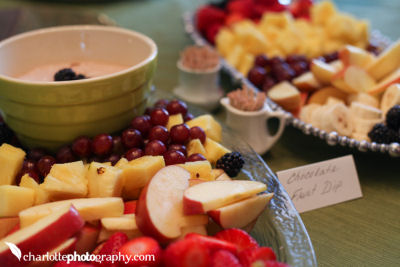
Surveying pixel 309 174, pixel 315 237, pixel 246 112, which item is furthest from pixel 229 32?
pixel 315 237

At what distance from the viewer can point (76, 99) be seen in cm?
72

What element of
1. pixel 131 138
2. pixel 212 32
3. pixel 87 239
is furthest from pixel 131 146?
pixel 212 32

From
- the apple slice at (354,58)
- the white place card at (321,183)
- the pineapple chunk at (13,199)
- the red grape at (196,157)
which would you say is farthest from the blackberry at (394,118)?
the pineapple chunk at (13,199)

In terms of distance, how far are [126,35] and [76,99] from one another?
28 centimetres

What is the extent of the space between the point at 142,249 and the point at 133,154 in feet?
0.83

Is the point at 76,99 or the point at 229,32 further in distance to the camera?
the point at 229,32

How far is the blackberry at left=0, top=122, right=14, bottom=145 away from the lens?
2.62ft

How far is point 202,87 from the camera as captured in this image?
1.21 m

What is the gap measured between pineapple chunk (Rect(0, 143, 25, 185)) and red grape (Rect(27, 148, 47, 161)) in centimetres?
5

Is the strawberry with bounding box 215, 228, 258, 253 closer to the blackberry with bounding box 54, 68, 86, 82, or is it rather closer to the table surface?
the table surface

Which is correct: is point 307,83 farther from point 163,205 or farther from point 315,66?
point 163,205

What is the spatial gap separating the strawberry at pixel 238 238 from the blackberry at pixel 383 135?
48cm

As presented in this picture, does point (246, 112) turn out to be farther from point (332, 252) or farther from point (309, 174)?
point (332, 252)

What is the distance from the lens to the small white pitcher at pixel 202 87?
119cm
